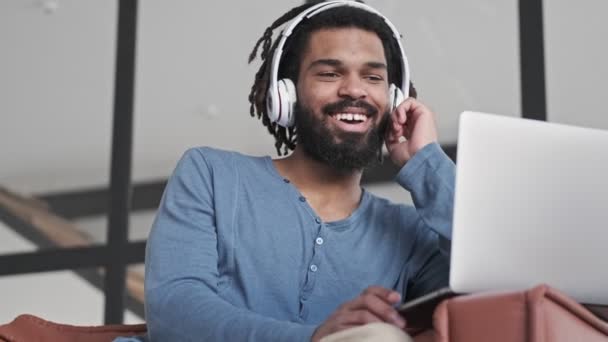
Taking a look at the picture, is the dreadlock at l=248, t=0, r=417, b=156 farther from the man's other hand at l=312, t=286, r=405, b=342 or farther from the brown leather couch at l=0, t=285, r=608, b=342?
the brown leather couch at l=0, t=285, r=608, b=342

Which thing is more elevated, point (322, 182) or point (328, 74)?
point (328, 74)

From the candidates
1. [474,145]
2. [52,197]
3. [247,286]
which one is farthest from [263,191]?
[52,197]

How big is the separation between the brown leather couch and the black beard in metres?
0.87

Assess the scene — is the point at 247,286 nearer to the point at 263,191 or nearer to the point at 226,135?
the point at 263,191

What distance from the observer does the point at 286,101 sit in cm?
204

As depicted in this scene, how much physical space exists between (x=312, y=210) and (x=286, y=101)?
233 mm

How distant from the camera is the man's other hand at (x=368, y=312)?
1236 millimetres

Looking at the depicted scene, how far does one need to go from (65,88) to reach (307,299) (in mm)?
3224

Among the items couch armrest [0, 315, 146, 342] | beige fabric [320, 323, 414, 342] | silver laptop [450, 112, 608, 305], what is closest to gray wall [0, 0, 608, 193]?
couch armrest [0, 315, 146, 342]

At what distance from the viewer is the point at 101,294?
179 inches

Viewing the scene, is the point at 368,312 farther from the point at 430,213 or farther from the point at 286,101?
the point at 286,101

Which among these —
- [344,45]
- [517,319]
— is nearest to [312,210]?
[344,45]

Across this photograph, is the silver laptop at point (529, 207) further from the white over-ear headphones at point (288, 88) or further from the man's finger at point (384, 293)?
the white over-ear headphones at point (288, 88)

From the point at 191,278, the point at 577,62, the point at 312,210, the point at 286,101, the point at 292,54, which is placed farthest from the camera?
the point at 577,62
